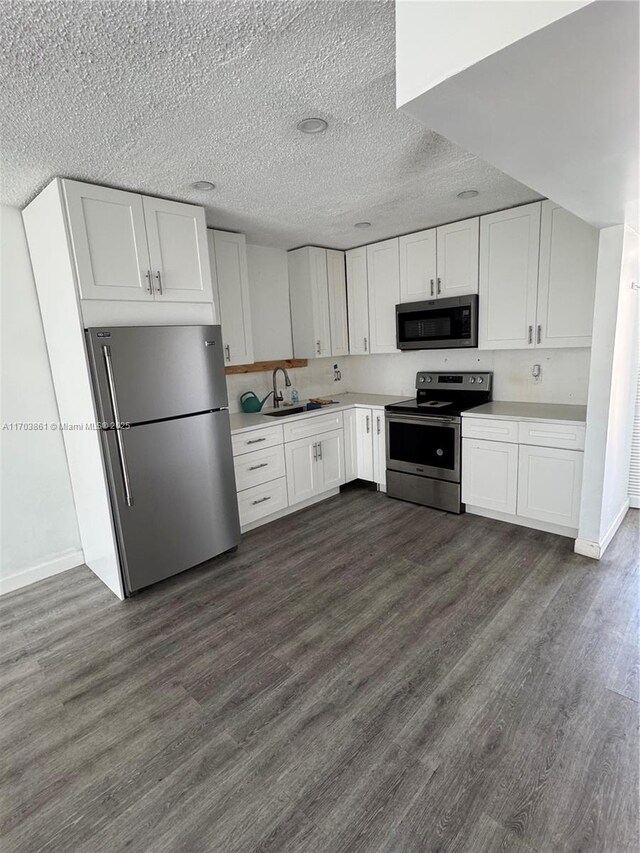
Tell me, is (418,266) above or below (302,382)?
above

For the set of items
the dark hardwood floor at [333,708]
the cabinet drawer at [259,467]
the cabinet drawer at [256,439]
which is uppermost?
the cabinet drawer at [256,439]

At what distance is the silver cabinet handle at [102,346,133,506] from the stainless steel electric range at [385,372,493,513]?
226 cm

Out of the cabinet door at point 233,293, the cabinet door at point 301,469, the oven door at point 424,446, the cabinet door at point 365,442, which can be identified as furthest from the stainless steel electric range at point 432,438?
the cabinet door at point 233,293

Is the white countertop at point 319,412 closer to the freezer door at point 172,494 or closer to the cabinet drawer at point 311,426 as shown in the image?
the cabinet drawer at point 311,426

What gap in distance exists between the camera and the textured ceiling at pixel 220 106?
1237 millimetres

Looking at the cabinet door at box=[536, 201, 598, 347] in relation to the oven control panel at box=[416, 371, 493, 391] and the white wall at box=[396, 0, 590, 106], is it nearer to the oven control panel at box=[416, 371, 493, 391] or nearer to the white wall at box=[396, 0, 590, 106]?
the oven control panel at box=[416, 371, 493, 391]

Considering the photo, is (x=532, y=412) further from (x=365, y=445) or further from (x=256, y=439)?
(x=256, y=439)

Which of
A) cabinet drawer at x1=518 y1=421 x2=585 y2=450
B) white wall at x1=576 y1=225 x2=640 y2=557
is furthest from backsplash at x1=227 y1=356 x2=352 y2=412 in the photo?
white wall at x1=576 y1=225 x2=640 y2=557

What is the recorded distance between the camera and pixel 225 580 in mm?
2787

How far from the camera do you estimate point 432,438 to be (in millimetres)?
3553

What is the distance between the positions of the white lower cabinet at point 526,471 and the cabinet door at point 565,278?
27.6 inches

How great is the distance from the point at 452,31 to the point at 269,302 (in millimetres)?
3241

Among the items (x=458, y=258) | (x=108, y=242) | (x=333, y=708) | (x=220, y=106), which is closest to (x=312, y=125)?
(x=220, y=106)

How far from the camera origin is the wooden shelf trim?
3.84 m
